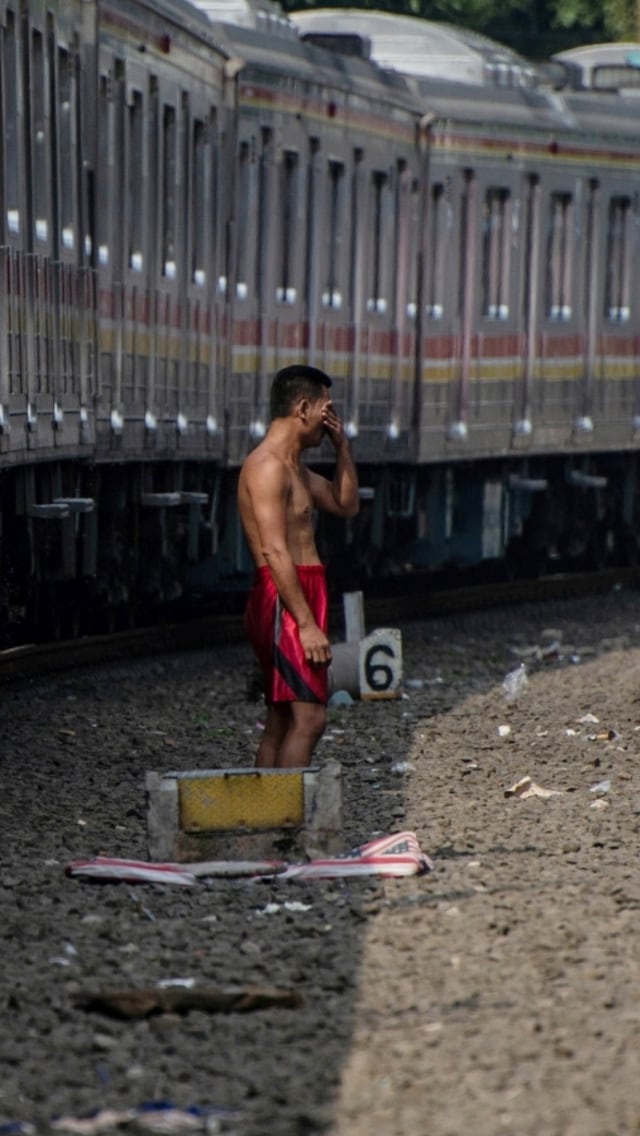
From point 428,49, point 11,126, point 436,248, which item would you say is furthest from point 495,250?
point 11,126

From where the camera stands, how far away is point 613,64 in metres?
24.0

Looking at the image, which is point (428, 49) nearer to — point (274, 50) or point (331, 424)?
point (274, 50)

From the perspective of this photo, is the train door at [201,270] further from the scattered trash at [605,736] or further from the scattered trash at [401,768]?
the scattered trash at [401,768]

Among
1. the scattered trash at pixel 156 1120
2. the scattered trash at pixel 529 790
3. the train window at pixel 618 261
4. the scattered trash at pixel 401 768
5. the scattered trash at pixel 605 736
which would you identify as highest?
the train window at pixel 618 261

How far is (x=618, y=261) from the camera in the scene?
22.3 meters

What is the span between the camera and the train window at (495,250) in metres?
20.6

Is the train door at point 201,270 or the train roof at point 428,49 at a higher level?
the train roof at point 428,49

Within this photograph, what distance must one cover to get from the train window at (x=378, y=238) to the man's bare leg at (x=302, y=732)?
35.1 feet

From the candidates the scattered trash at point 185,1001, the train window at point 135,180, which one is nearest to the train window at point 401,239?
the train window at point 135,180

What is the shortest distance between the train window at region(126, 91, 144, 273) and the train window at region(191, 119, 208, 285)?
120cm

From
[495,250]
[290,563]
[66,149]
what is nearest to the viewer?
[290,563]

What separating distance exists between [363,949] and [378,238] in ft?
42.5

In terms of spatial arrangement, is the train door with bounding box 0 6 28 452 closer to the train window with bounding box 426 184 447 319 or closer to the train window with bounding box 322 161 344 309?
the train window with bounding box 322 161 344 309

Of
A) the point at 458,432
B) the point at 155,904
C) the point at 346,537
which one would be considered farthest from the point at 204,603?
the point at 155,904
